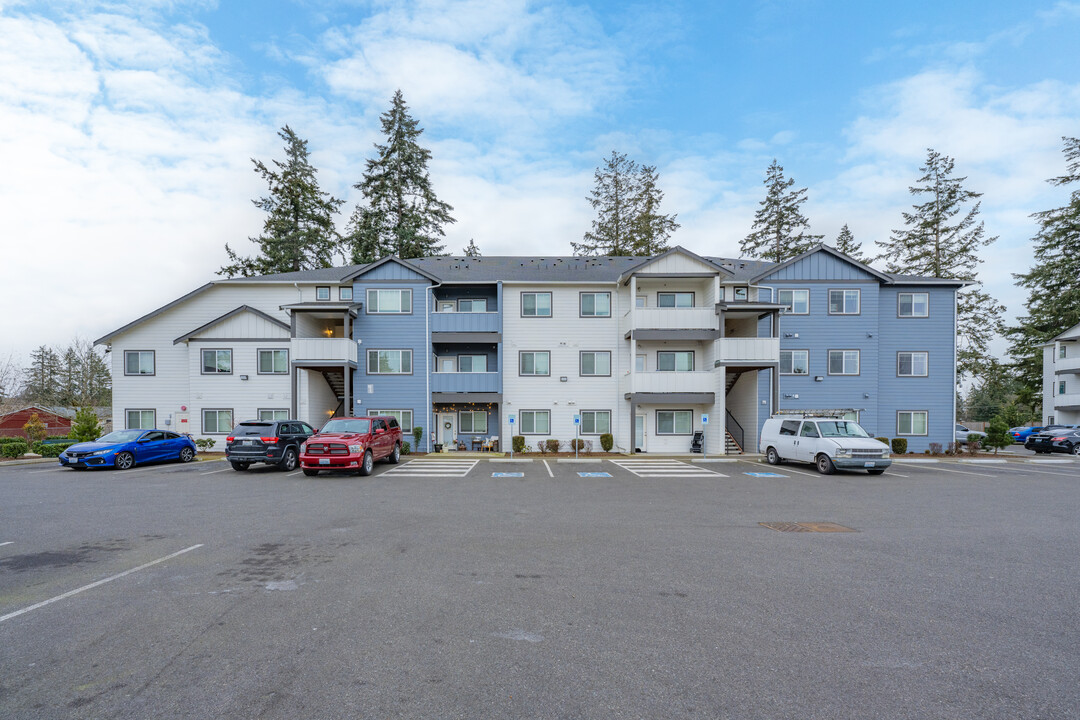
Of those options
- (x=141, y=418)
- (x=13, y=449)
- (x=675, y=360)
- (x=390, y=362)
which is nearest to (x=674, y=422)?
(x=675, y=360)

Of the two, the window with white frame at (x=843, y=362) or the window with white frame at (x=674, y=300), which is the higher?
the window with white frame at (x=674, y=300)

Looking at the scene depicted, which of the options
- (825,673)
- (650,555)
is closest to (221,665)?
(825,673)

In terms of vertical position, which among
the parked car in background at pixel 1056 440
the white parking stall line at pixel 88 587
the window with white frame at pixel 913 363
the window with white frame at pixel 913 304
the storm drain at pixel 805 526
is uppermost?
the window with white frame at pixel 913 304

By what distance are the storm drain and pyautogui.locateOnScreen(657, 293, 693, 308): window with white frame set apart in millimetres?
18438

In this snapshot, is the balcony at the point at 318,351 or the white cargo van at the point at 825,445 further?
the balcony at the point at 318,351

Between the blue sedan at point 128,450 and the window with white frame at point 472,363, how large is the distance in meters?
12.6

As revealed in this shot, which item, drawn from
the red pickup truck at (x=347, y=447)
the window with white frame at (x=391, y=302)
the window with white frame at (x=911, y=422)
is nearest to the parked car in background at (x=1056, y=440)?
the window with white frame at (x=911, y=422)

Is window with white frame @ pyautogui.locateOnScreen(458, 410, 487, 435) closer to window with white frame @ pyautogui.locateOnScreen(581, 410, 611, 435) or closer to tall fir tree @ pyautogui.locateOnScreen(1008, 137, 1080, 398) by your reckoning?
window with white frame @ pyautogui.locateOnScreen(581, 410, 611, 435)

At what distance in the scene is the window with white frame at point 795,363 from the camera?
26203mm

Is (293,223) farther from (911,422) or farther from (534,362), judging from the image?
(911,422)

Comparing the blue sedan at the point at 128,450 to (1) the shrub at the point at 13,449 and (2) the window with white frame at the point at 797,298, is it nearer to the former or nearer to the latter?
(1) the shrub at the point at 13,449

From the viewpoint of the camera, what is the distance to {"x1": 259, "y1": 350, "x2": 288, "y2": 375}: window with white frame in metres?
25.7

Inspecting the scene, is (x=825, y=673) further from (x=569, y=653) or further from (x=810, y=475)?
(x=810, y=475)

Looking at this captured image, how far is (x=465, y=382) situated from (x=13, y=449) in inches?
758
